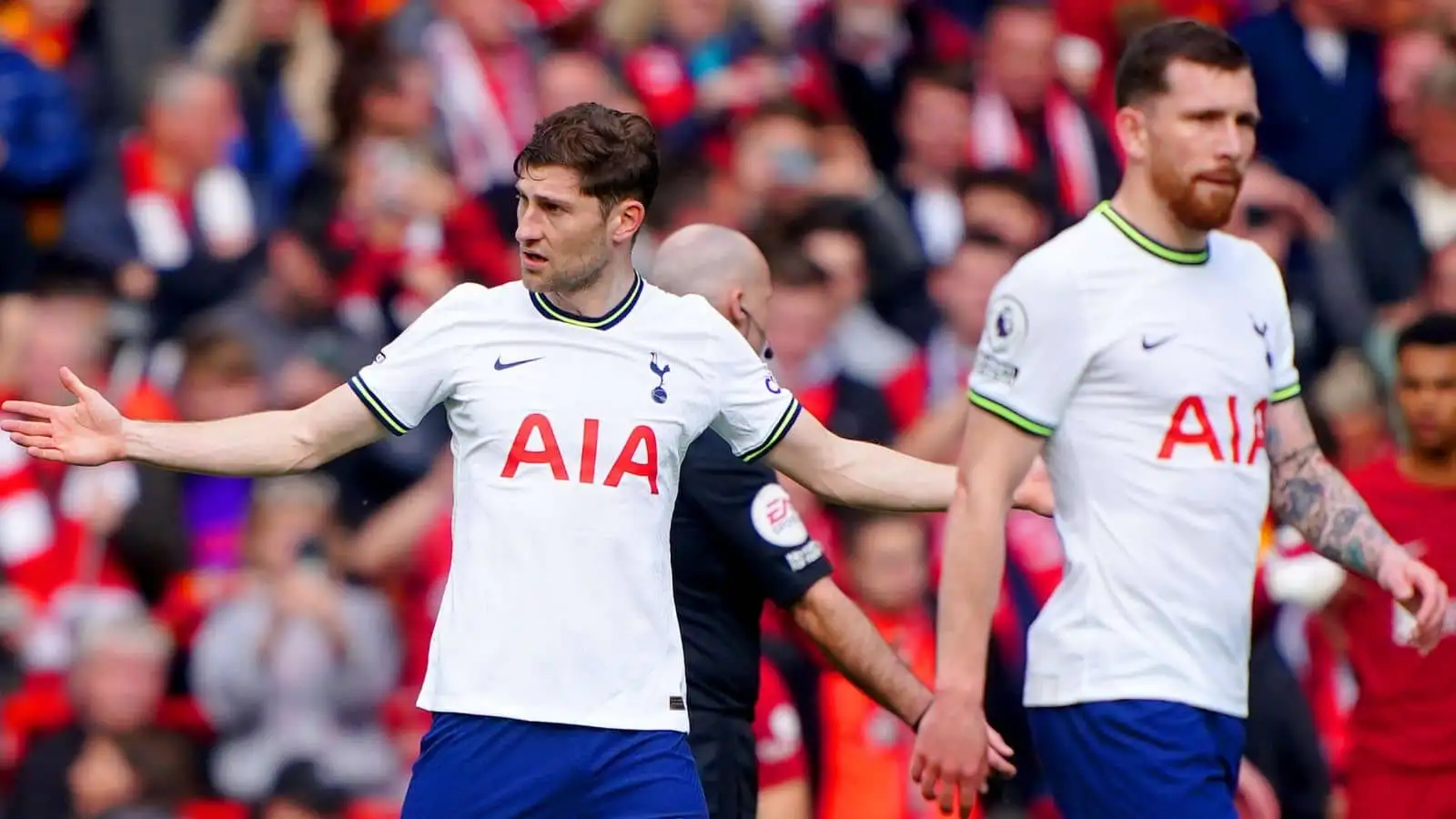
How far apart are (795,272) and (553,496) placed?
15.8ft

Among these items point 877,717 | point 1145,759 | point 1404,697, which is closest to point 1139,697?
point 1145,759

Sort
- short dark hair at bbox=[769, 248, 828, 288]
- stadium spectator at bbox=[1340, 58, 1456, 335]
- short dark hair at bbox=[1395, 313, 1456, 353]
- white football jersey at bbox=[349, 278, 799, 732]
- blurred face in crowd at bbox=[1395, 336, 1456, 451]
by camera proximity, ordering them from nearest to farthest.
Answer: white football jersey at bbox=[349, 278, 799, 732], blurred face in crowd at bbox=[1395, 336, 1456, 451], short dark hair at bbox=[1395, 313, 1456, 353], short dark hair at bbox=[769, 248, 828, 288], stadium spectator at bbox=[1340, 58, 1456, 335]

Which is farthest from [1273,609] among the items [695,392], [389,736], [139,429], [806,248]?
[139,429]

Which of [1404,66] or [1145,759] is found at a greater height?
[1404,66]

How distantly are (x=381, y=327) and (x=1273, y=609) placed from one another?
4.04 m

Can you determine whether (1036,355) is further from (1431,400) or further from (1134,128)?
(1431,400)

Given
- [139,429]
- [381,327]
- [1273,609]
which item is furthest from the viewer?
[381,327]

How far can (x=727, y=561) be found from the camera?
7332mm

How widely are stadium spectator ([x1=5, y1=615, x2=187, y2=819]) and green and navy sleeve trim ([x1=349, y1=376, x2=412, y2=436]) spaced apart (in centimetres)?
414

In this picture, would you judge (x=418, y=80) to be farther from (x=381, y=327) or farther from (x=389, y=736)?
(x=389, y=736)

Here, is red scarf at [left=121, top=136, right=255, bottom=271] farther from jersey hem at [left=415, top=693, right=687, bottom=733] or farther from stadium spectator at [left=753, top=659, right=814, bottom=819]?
jersey hem at [left=415, top=693, right=687, bottom=733]

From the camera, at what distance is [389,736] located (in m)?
10.9

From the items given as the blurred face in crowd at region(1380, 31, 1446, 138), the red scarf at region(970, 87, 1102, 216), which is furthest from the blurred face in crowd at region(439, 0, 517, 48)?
the blurred face in crowd at region(1380, 31, 1446, 138)

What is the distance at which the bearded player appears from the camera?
864cm
